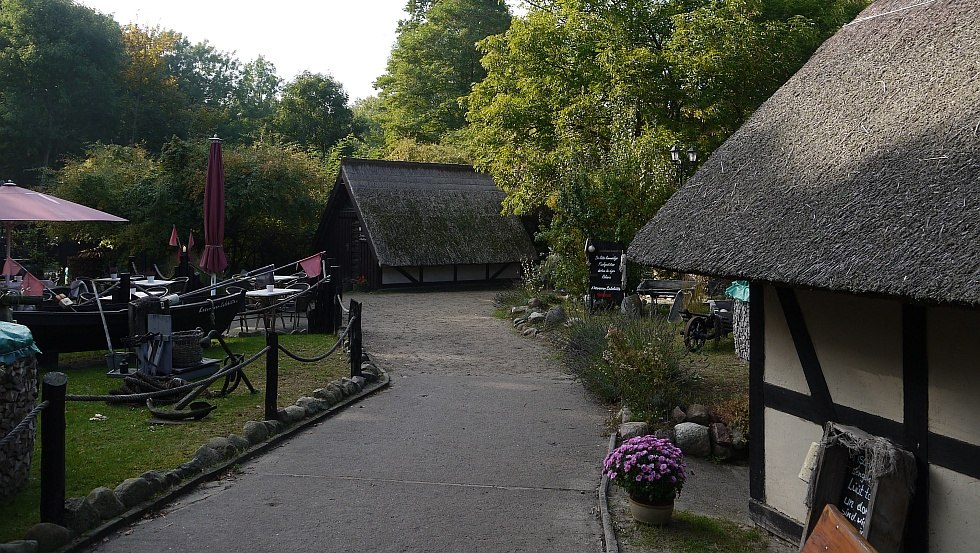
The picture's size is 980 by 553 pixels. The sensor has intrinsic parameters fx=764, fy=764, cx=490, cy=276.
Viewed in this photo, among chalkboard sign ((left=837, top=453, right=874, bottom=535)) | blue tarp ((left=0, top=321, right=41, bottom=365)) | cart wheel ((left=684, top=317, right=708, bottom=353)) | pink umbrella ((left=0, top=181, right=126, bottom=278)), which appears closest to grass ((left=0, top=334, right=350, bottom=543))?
blue tarp ((left=0, top=321, right=41, bottom=365))

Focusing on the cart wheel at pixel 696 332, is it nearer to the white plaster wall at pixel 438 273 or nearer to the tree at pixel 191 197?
the white plaster wall at pixel 438 273

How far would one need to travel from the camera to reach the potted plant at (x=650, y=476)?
5.99 metres

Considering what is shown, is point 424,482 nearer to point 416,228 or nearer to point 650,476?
point 650,476

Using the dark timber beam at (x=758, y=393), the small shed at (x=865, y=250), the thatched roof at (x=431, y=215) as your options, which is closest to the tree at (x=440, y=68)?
the thatched roof at (x=431, y=215)

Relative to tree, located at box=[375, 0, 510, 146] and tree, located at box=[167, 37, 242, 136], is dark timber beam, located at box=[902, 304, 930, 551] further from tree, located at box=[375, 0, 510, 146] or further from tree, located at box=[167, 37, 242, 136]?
tree, located at box=[167, 37, 242, 136]

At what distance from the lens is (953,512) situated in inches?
181

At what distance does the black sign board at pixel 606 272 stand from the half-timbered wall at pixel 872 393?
32.8 ft

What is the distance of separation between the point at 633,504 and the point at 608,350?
3.97 m

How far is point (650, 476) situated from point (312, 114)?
41.2 meters

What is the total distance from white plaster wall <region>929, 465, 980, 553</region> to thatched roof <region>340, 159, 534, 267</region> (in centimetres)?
2121

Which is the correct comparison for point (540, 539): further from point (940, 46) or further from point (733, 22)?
point (733, 22)

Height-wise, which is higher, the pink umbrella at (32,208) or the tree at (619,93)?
the tree at (619,93)

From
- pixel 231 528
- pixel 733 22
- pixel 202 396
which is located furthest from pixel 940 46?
pixel 733 22

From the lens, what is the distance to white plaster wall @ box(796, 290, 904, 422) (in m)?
4.98
